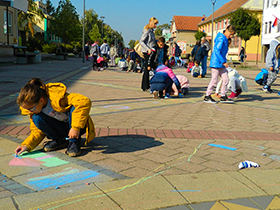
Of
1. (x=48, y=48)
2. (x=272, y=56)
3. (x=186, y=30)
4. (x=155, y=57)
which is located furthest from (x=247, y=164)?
(x=186, y=30)

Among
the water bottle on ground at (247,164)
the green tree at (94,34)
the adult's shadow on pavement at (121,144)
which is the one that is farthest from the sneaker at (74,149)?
the green tree at (94,34)

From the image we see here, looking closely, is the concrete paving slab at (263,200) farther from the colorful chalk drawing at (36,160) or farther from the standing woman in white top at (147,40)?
the standing woman in white top at (147,40)

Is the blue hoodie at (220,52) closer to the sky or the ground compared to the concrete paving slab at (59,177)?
closer to the sky

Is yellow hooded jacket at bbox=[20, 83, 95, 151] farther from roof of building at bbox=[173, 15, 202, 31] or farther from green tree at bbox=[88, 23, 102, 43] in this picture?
green tree at bbox=[88, 23, 102, 43]

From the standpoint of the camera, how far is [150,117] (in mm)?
5945

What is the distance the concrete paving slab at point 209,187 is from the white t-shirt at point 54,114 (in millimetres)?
1364

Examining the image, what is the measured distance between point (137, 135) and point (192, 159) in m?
1.19

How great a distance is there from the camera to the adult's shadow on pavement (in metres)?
3.87

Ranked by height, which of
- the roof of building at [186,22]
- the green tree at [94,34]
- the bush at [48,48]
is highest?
the roof of building at [186,22]

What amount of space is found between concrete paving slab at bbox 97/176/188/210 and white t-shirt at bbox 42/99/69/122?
1070 mm

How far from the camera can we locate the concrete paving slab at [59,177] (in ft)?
9.20

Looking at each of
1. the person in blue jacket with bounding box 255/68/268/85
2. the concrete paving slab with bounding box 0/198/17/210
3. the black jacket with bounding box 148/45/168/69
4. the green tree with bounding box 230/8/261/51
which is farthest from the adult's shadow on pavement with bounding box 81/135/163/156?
the green tree with bounding box 230/8/261/51

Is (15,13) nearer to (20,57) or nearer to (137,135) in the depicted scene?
(20,57)

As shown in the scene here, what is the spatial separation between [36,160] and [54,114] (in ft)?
1.77
